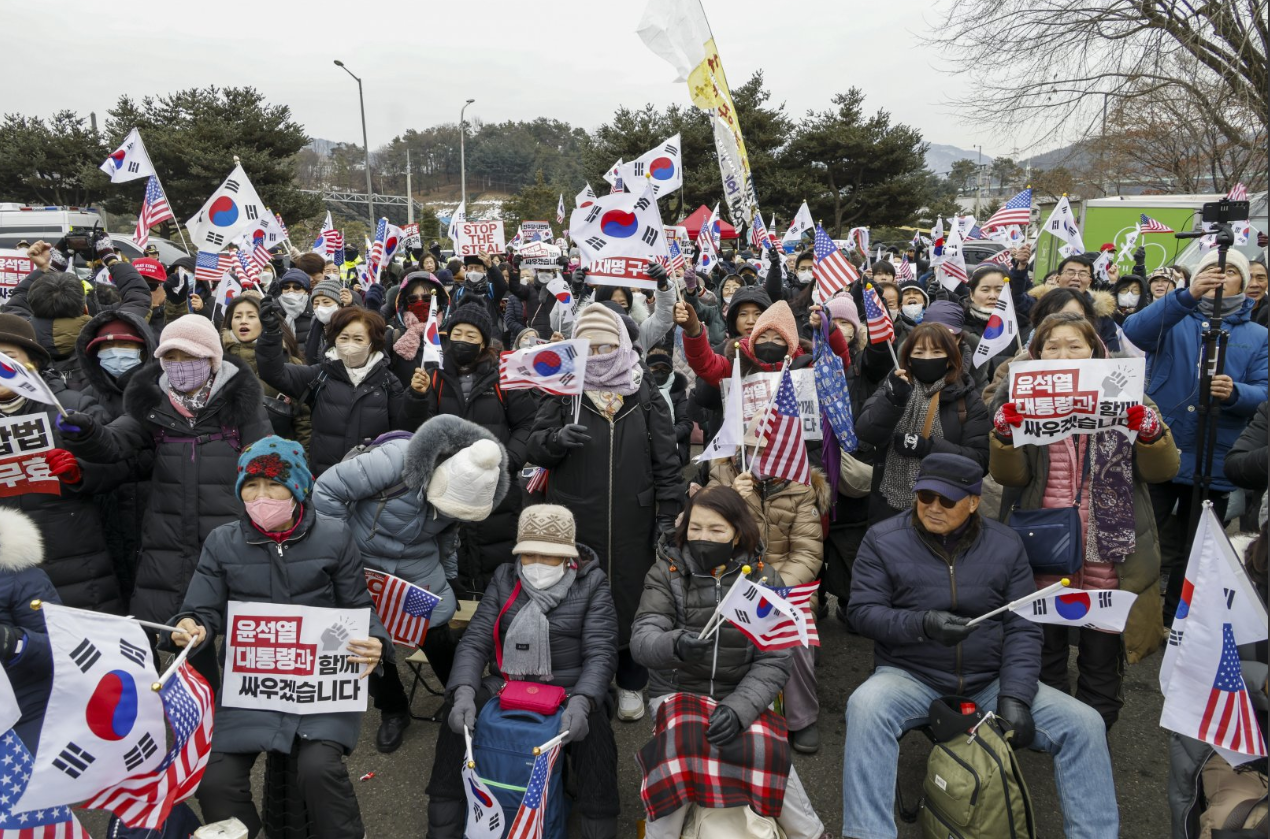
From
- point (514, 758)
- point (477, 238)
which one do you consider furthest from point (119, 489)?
point (477, 238)

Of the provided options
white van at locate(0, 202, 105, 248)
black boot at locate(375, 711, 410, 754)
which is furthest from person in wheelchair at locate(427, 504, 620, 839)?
white van at locate(0, 202, 105, 248)

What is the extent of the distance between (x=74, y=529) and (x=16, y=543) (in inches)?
44.2

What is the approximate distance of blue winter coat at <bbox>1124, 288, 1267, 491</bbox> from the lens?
4.98m

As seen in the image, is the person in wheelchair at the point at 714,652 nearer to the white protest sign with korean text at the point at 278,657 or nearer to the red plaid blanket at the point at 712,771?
the red plaid blanket at the point at 712,771

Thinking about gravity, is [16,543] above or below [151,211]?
below

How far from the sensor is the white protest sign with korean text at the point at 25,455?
3.66 metres

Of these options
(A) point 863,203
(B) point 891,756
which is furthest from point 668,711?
(A) point 863,203

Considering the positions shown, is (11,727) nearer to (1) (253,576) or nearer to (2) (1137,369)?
(1) (253,576)

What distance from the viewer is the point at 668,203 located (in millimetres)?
32844

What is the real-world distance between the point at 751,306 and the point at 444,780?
3233 millimetres

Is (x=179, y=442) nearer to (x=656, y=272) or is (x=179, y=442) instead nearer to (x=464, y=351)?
(x=464, y=351)

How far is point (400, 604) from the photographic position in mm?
3838

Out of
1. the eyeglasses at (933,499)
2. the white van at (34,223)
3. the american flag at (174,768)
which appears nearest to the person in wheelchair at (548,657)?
the american flag at (174,768)

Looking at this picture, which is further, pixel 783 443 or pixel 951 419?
pixel 951 419
